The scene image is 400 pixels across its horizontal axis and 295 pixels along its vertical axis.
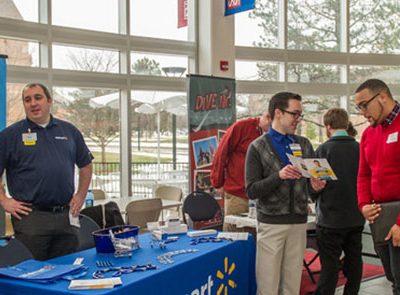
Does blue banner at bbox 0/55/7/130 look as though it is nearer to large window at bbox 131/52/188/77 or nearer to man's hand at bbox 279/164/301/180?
large window at bbox 131/52/188/77

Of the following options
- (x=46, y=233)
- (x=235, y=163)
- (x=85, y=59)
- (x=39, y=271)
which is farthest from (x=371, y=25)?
(x=39, y=271)

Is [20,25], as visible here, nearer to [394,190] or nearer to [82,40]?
[82,40]

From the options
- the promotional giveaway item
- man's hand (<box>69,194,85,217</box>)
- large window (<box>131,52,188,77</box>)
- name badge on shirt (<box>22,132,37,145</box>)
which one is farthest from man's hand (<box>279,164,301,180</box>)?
large window (<box>131,52,188,77</box>)

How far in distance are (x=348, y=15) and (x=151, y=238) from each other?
21.1ft

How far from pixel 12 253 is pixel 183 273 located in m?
0.89

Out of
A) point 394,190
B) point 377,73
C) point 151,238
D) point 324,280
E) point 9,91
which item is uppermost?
point 377,73

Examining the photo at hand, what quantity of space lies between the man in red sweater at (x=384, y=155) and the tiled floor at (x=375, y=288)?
1.87 meters

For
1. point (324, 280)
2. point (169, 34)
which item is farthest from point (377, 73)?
point (324, 280)

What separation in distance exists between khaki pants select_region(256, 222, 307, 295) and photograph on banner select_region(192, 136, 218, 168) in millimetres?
3639

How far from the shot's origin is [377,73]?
8422 millimetres

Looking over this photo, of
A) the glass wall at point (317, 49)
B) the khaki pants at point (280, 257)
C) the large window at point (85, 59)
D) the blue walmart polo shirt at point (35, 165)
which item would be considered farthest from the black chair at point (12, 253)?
the glass wall at point (317, 49)

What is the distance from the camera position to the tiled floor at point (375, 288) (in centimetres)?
427

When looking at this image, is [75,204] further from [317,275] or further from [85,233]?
[317,275]

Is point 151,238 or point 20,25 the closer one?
point 151,238
